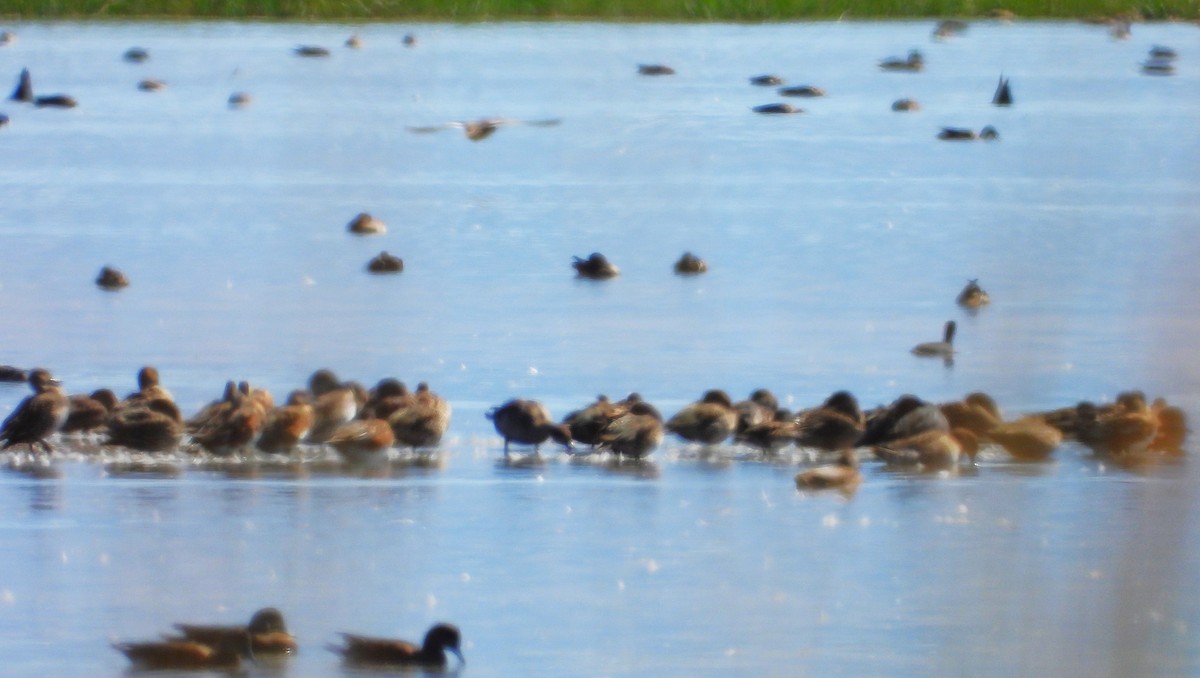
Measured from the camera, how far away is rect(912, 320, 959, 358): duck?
13750mm

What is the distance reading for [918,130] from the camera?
129 ft

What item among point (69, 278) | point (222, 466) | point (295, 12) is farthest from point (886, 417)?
point (295, 12)

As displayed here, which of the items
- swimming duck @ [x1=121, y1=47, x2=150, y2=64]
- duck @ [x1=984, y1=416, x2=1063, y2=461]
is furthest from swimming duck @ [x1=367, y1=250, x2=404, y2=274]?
swimming duck @ [x1=121, y1=47, x2=150, y2=64]

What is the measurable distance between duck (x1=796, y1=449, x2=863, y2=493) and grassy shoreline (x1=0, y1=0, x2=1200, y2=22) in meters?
51.2

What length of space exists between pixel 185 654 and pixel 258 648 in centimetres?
21

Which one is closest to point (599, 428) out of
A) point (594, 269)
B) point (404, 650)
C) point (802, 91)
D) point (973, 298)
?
point (404, 650)

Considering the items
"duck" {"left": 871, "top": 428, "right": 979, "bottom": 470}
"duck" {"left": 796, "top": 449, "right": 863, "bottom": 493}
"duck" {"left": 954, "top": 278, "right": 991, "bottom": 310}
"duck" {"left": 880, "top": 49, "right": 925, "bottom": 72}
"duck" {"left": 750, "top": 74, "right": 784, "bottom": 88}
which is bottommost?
"duck" {"left": 796, "top": 449, "right": 863, "bottom": 493}

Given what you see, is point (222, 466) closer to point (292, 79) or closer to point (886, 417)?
point (886, 417)

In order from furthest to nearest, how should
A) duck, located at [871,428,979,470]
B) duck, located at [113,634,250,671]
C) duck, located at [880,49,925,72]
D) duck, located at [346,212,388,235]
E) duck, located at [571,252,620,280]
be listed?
1. duck, located at [880,49,925,72]
2. duck, located at [346,212,388,235]
3. duck, located at [571,252,620,280]
4. duck, located at [871,428,979,470]
5. duck, located at [113,634,250,671]

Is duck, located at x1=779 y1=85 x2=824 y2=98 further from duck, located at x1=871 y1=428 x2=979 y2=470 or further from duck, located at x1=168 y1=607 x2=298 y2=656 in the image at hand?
duck, located at x1=168 y1=607 x2=298 y2=656

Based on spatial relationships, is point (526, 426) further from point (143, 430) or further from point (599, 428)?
point (143, 430)

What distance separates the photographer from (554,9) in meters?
63.8

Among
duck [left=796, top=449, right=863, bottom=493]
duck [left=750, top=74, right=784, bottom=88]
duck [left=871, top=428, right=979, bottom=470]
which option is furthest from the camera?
duck [left=750, top=74, right=784, bottom=88]

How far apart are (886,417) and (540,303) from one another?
22.2 feet
